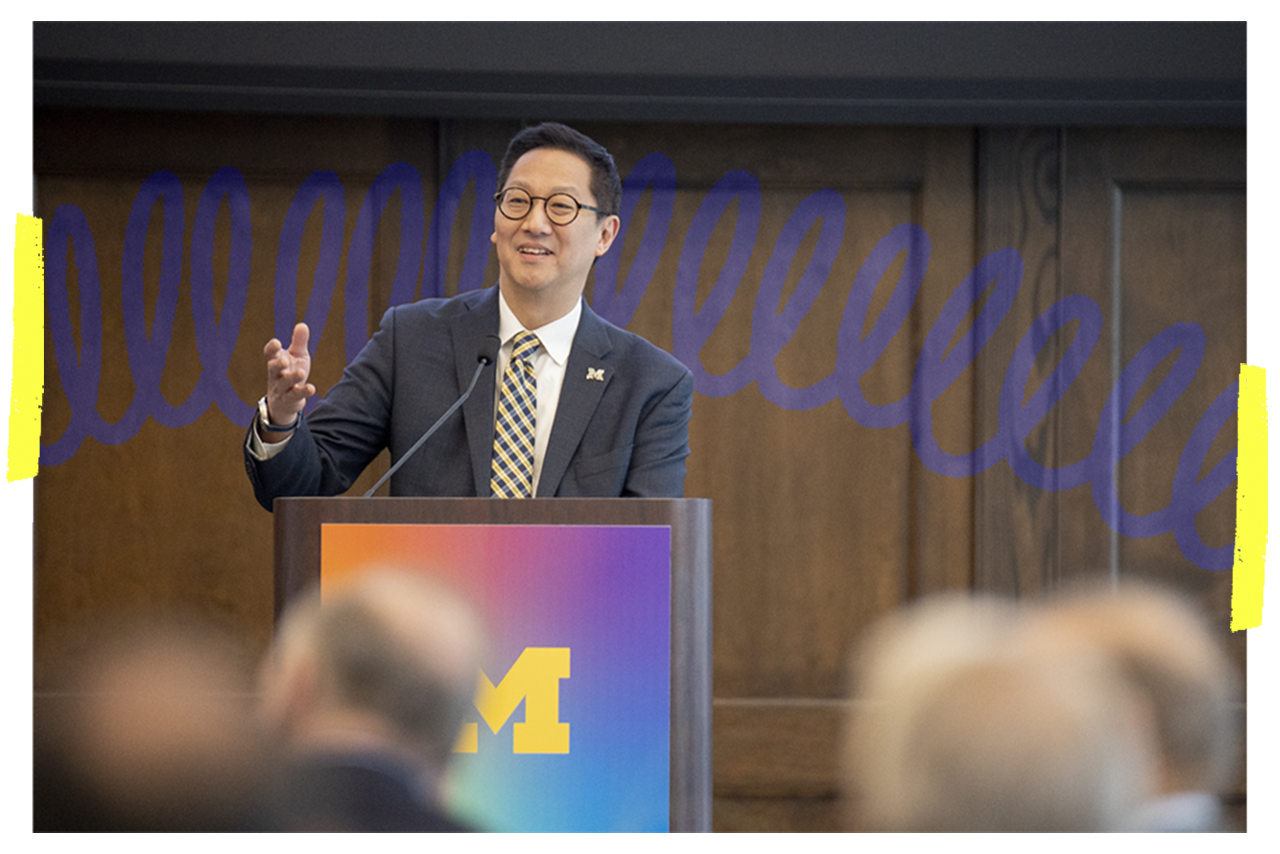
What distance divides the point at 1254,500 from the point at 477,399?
5.06 feet

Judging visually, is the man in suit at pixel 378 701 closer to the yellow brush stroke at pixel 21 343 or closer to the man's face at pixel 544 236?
the man's face at pixel 544 236

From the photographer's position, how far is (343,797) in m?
1.02

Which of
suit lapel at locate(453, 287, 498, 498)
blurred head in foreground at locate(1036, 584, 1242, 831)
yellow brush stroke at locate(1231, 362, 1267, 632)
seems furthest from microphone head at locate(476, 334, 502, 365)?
yellow brush stroke at locate(1231, 362, 1267, 632)

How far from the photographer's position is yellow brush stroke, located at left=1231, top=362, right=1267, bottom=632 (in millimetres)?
1801

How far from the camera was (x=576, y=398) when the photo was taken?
1345 mm

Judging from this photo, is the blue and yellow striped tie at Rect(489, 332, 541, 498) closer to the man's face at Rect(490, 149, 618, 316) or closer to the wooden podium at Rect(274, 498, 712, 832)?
the man's face at Rect(490, 149, 618, 316)

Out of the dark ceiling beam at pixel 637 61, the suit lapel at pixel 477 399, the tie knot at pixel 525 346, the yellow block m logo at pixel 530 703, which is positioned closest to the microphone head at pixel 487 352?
the suit lapel at pixel 477 399

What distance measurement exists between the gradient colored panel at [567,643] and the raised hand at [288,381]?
0.20 metres

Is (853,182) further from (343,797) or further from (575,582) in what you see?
(343,797)

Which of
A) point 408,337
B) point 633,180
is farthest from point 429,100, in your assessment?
point 408,337

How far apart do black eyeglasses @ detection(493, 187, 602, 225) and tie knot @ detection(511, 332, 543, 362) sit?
0.16 m

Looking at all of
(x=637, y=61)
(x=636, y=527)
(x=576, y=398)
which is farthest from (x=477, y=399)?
(x=637, y=61)

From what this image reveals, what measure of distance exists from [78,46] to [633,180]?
1292mm

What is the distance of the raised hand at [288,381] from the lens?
44.0 inches
